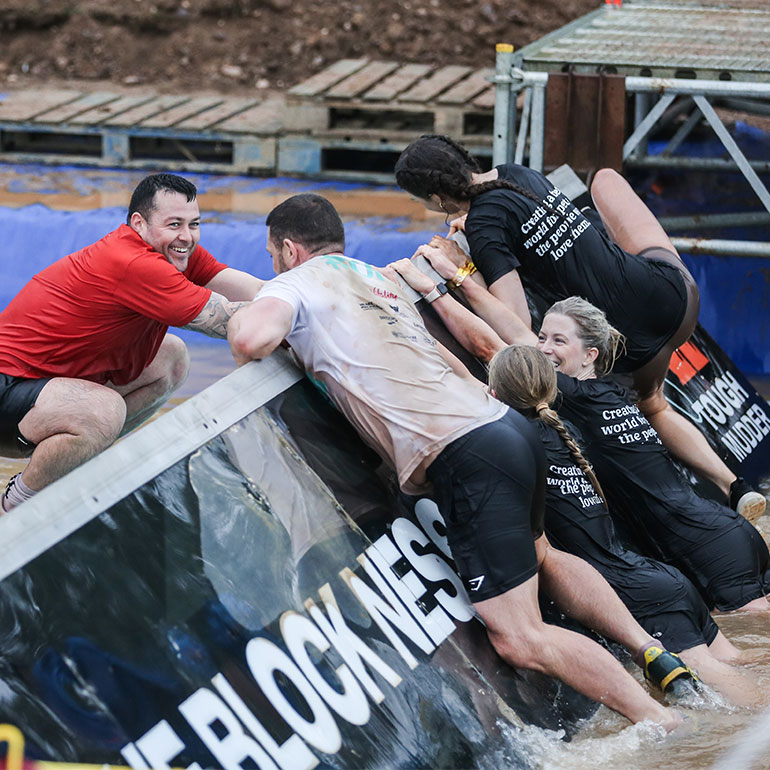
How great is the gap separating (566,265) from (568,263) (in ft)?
0.04

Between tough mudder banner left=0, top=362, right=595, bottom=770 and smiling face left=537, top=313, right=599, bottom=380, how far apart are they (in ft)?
3.14

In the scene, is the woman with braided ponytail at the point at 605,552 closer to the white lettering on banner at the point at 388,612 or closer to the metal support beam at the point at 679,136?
the white lettering on banner at the point at 388,612

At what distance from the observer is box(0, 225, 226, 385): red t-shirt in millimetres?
4438

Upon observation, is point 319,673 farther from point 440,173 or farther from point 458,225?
point 458,225

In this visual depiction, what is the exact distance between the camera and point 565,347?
4652 mm

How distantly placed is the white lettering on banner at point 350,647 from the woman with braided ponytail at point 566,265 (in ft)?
5.75

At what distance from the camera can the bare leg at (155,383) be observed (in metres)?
5.05

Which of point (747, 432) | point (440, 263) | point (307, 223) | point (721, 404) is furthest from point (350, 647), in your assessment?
point (747, 432)

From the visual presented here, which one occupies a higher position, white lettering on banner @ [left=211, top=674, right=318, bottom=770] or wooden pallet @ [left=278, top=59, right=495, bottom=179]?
wooden pallet @ [left=278, top=59, right=495, bottom=179]

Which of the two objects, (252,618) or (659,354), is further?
(659,354)

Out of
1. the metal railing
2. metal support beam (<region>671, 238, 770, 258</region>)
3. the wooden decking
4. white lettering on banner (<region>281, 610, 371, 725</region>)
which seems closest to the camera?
white lettering on banner (<region>281, 610, 371, 725</region>)

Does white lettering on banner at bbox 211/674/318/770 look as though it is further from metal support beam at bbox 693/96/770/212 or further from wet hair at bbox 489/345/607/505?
metal support beam at bbox 693/96/770/212

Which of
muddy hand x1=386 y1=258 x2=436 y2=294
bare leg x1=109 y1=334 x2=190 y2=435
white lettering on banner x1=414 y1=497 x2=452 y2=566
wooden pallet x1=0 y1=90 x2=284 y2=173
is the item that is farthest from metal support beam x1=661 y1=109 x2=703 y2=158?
white lettering on banner x1=414 y1=497 x2=452 y2=566

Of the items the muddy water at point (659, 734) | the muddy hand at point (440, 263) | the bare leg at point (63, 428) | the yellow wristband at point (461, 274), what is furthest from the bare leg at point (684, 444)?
the bare leg at point (63, 428)
